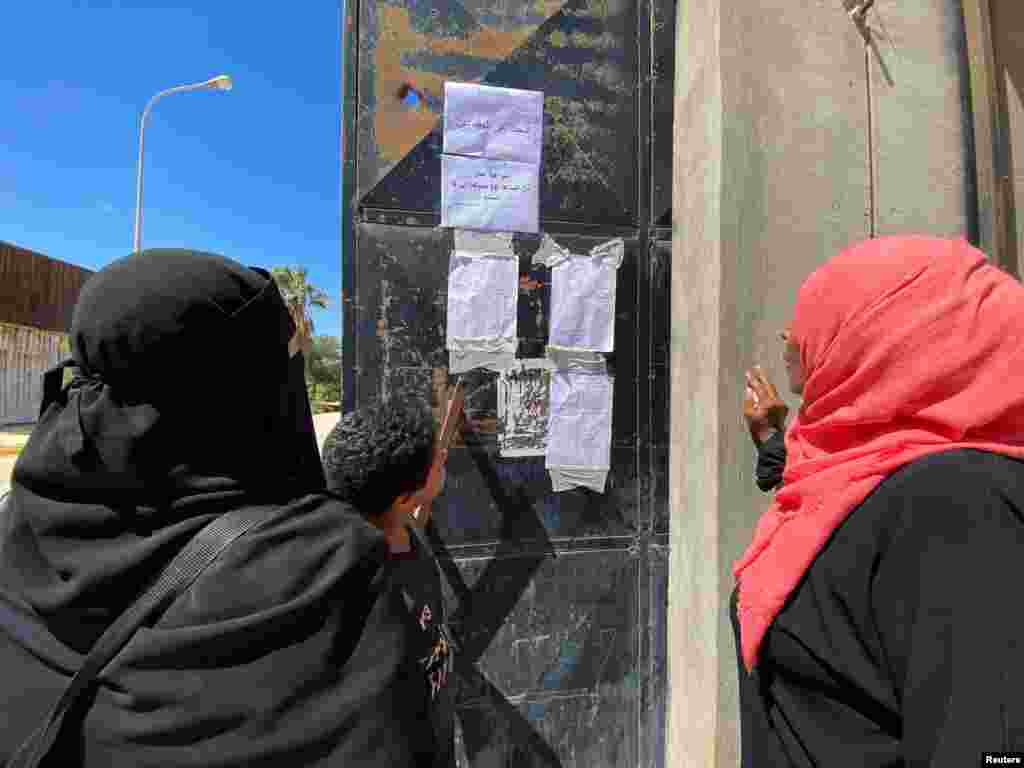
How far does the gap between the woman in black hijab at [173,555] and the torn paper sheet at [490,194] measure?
4.53ft

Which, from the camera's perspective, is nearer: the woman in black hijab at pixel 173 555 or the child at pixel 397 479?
the woman in black hijab at pixel 173 555

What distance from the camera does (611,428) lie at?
226 centimetres

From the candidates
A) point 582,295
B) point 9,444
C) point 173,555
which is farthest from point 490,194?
point 9,444

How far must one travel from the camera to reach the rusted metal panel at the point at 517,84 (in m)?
2.06

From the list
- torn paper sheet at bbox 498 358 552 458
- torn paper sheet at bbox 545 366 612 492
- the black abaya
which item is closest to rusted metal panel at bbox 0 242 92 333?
torn paper sheet at bbox 498 358 552 458

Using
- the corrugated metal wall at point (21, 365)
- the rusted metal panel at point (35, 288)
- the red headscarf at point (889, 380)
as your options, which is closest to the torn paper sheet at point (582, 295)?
the red headscarf at point (889, 380)

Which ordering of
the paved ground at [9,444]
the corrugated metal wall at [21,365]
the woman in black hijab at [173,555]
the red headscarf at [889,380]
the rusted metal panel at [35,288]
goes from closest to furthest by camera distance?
the woman in black hijab at [173,555] → the red headscarf at [889,380] → the paved ground at [9,444] → the corrugated metal wall at [21,365] → the rusted metal panel at [35,288]

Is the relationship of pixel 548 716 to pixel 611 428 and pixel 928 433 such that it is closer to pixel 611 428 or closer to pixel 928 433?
pixel 611 428

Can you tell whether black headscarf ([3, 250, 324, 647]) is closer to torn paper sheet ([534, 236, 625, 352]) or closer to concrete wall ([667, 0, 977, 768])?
torn paper sheet ([534, 236, 625, 352])

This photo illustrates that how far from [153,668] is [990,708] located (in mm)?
1044

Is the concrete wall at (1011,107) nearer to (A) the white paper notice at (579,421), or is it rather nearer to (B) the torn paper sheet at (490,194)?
(A) the white paper notice at (579,421)

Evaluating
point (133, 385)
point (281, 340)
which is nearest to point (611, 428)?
point (281, 340)

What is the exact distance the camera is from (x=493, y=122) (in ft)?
7.06

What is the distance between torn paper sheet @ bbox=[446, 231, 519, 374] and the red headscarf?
4.02 ft
